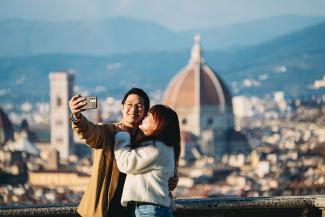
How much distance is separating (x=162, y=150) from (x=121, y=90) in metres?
171

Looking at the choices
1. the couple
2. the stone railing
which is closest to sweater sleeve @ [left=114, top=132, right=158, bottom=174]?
the couple

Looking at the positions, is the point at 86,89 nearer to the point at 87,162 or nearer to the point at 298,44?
the point at 298,44

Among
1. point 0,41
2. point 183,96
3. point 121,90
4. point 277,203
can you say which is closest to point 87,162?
point 183,96

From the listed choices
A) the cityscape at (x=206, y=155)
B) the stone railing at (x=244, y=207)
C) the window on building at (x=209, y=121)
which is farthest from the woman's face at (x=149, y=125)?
the window on building at (x=209, y=121)

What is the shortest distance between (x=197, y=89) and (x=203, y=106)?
4.21 ft

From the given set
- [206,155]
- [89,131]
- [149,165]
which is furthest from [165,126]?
[206,155]

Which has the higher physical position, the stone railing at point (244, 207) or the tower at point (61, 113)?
the stone railing at point (244, 207)

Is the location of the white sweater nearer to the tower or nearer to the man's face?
the man's face

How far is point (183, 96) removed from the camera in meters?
89.1

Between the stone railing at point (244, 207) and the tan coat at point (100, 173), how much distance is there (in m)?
0.80

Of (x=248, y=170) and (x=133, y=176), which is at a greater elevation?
(x=133, y=176)

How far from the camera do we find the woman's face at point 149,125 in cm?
594

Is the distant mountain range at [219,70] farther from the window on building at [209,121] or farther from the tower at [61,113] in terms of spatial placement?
the tower at [61,113]

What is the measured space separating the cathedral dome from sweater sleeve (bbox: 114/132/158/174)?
269ft
